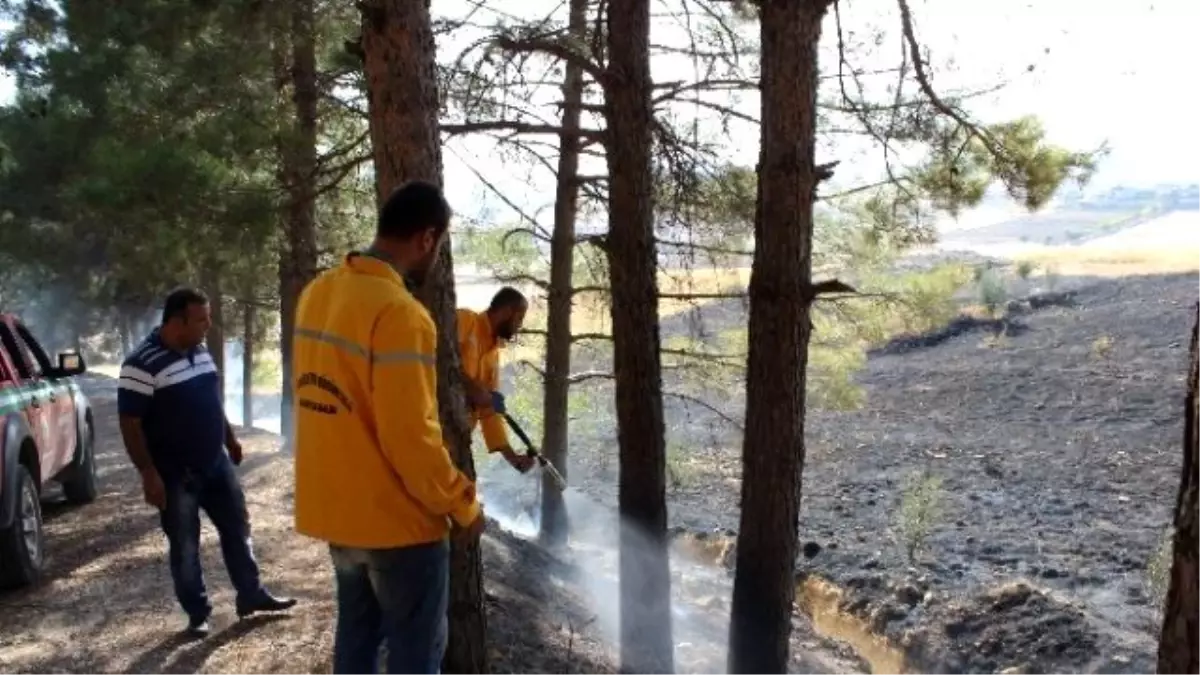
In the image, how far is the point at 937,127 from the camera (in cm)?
936

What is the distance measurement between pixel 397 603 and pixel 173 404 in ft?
9.07

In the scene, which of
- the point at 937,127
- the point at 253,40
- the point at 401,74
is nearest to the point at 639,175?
the point at 937,127

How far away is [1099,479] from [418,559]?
16536 mm

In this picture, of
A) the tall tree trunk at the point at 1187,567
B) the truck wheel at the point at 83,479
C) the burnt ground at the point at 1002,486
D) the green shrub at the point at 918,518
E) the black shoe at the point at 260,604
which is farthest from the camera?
the green shrub at the point at 918,518

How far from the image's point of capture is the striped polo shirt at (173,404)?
6.08 meters

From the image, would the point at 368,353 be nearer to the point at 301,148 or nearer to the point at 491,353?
the point at 491,353

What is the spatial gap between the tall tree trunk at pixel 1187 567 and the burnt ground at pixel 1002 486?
8.92m

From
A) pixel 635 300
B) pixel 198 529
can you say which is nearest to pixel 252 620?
pixel 198 529

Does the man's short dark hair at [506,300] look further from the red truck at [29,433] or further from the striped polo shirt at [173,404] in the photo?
the red truck at [29,433]

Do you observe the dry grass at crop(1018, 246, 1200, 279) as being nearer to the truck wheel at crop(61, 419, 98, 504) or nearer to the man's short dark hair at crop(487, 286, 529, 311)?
the truck wheel at crop(61, 419, 98, 504)

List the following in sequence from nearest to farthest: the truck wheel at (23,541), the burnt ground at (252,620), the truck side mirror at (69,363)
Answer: the burnt ground at (252,620)
the truck wheel at (23,541)
the truck side mirror at (69,363)

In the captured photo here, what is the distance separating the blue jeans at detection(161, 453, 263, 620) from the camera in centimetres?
626

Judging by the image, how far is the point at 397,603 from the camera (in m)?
3.92

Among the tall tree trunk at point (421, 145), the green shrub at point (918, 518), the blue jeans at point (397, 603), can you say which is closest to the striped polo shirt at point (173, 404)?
the tall tree trunk at point (421, 145)
